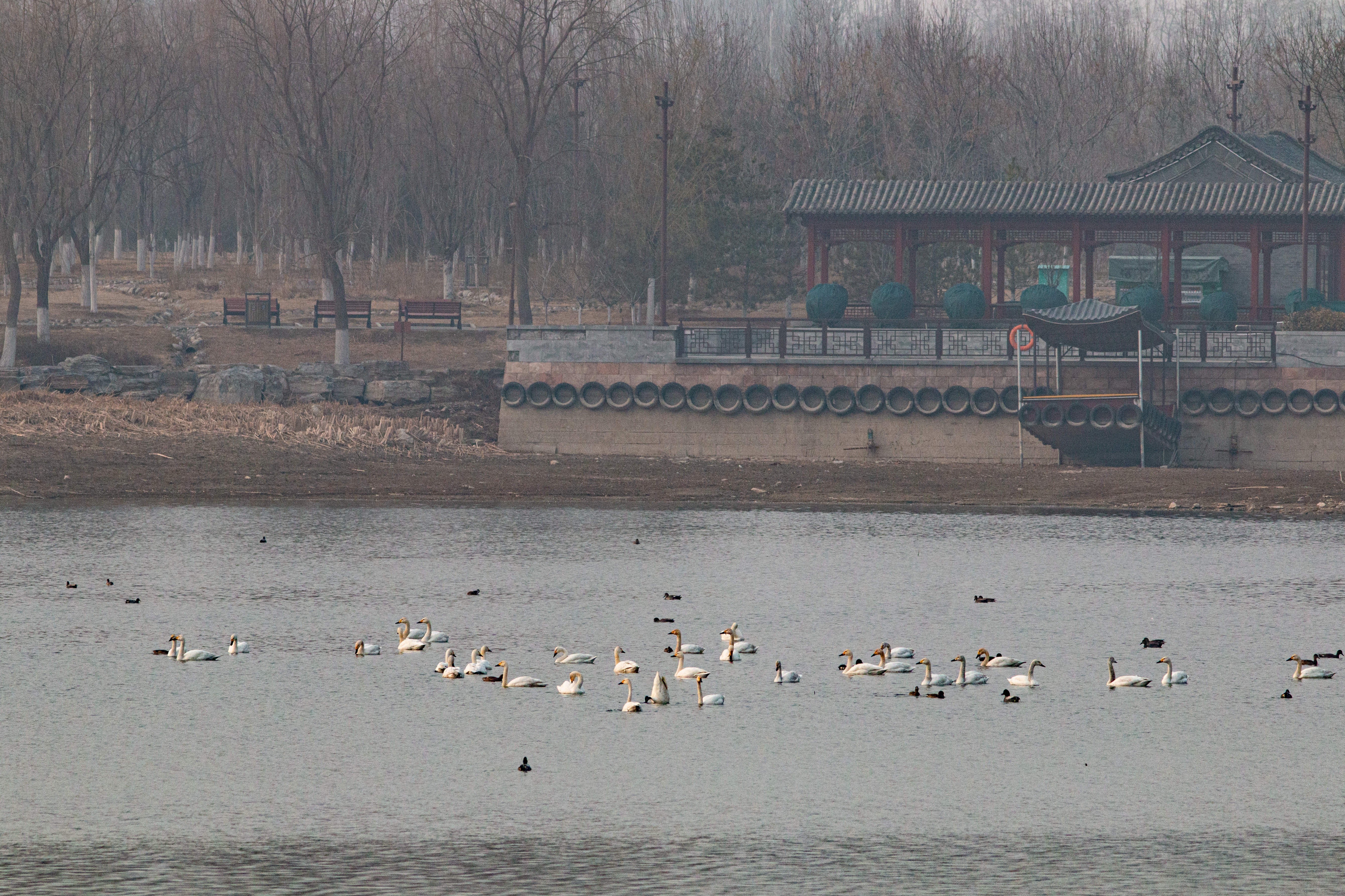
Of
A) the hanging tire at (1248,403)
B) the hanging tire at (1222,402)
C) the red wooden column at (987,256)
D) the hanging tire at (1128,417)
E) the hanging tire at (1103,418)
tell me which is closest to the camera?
the hanging tire at (1128,417)

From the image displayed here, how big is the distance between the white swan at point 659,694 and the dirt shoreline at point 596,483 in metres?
16.8

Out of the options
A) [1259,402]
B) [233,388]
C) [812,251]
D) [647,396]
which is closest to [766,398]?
[647,396]

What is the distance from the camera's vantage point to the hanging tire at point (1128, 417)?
3931cm

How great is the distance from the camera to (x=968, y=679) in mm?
19859

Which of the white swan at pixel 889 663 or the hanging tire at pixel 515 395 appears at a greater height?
the hanging tire at pixel 515 395

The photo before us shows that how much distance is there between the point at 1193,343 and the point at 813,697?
25337 mm

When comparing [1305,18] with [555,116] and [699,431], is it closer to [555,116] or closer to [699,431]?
[555,116]

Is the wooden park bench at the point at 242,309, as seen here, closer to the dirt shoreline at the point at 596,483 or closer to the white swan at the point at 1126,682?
the dirt shoreline at the point at 596,483

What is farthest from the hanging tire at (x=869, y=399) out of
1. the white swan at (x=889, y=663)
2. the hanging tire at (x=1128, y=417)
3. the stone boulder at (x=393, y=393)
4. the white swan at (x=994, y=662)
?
the white swan at (x=994, y=662)

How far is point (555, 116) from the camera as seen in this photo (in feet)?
257

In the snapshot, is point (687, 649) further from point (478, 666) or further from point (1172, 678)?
point (1172, 678)

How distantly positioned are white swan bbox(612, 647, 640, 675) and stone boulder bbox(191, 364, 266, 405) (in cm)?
2492

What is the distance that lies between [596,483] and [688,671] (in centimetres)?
1877

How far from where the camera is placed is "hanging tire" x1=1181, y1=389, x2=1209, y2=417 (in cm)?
4103
